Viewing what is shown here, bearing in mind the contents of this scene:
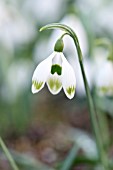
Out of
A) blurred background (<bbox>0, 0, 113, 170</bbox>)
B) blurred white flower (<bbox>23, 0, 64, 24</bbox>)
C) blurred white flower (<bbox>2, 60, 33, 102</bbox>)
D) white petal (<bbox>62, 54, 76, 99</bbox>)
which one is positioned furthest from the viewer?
blurred white flower (<bbox>23, 0, 64, 24</bbox>)

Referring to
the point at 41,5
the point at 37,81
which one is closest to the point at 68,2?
the point at 41,5

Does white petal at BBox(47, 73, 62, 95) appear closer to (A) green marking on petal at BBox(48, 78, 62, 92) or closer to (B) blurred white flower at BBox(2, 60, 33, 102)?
(A) green marking on petal at BBox(48, 78, 62, 92)

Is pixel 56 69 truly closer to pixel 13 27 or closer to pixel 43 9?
pixel 13 27

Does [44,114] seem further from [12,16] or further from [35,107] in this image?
[12,16]

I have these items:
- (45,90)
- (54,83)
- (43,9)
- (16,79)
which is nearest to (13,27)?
(16,79)

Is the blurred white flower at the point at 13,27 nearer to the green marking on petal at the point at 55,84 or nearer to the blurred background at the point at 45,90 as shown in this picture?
the blurred background at the point at 45,90

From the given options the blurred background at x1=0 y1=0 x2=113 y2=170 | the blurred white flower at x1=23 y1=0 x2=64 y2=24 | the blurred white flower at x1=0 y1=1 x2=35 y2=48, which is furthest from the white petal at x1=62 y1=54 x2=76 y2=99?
the blurred white flower at x1=23 y1=0 x2=64 y2=24

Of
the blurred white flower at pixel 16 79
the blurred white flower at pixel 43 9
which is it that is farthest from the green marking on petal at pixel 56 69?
the blurred white flower at pixel 43 9

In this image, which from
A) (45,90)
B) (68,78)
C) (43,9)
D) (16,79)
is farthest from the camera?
(45,90)
